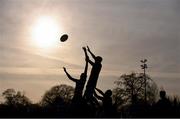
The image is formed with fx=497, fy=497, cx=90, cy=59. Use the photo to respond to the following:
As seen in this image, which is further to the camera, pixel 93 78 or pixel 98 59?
pixel 93 78

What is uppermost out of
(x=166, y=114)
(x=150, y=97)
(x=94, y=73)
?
(x=150, y=97)

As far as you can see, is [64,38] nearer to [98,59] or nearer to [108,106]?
[98,59]

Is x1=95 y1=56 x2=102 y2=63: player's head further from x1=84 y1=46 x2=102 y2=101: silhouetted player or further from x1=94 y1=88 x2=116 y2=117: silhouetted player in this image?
x1=94 y1=88 x2=116 y2=117: silhouetted player

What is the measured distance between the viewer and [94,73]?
63.9 ft

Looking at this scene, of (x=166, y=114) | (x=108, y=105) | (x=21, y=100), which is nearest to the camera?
(x=166, y=114)

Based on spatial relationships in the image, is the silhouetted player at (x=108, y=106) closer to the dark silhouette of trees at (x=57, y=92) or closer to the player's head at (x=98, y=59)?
the player's head at (x=98, y=59)

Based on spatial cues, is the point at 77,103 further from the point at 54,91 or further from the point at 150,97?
the point at 54,91

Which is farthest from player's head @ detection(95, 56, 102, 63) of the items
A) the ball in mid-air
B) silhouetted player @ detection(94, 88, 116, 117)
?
the ball in mid-air

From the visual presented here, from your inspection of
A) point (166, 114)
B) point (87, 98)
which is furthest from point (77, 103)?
point (166, 114)

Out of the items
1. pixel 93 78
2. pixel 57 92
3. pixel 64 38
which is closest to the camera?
pixel 93 78

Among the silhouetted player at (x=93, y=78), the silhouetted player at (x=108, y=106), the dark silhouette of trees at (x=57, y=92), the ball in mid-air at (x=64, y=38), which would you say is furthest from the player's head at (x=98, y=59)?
the dark silhouette of trees at (x=57, y=92)

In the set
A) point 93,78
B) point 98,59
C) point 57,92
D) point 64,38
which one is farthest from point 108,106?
point 57,92

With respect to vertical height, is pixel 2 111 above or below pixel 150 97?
below

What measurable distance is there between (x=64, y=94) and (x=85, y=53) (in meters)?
76.1
